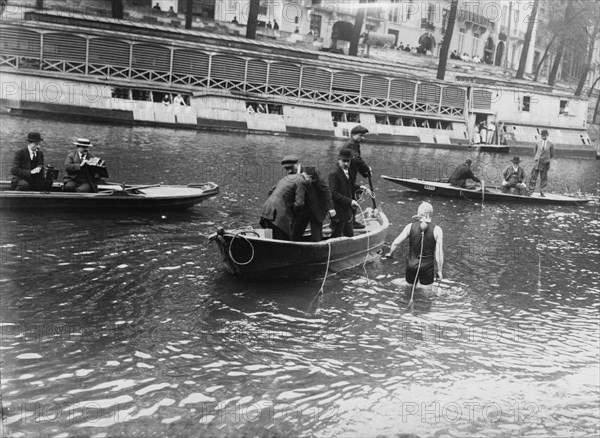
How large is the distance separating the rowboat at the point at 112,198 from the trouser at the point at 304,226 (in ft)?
16.7

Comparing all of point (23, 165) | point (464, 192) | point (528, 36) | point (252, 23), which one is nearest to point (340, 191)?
point (23, 165)

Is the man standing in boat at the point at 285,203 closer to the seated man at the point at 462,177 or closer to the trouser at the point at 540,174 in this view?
the seated man at the point at 462,177

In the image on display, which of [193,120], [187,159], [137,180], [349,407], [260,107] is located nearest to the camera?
[349,407]

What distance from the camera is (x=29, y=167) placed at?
15.1 m

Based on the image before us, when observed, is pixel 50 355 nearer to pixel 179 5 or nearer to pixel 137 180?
pixel 137 180

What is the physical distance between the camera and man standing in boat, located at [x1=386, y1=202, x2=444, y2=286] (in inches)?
460

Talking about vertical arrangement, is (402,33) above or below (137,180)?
above

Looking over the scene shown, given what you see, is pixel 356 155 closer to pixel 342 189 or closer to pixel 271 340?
pixel 342 189

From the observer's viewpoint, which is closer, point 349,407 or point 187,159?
point 349,407

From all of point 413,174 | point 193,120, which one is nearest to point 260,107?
point 193,120

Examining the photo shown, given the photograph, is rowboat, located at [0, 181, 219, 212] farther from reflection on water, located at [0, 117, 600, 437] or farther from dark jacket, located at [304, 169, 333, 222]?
dark jacket, located at [304, 169, 333, 222]

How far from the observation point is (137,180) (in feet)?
67.8

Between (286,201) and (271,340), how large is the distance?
125 inches

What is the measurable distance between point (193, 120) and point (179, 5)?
22789 millimetres
